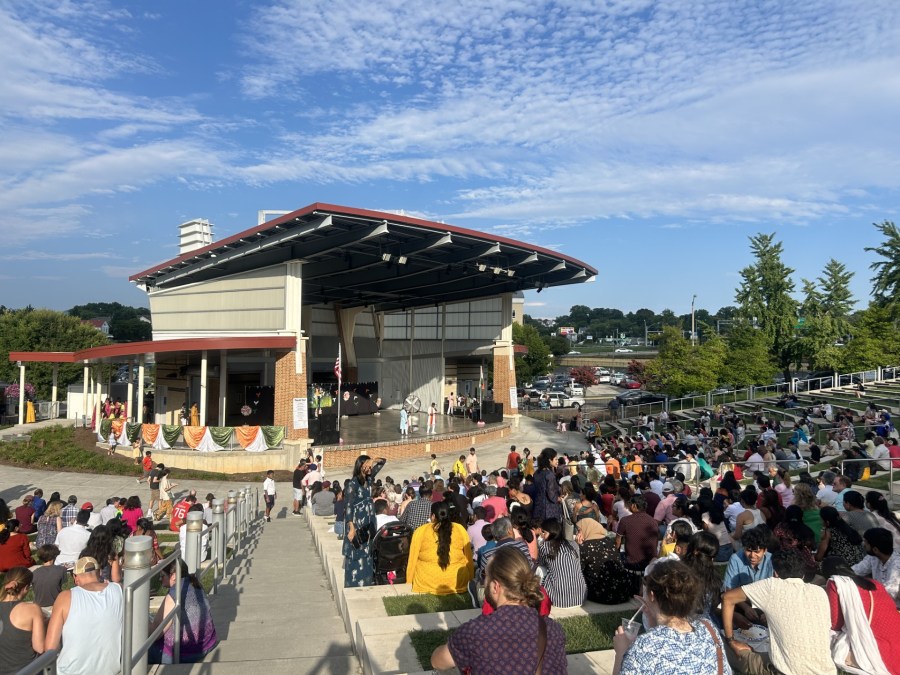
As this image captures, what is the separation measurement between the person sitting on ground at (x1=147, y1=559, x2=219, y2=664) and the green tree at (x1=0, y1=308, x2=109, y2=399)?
4866 centimetres

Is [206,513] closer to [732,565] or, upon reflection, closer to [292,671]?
[292,671]

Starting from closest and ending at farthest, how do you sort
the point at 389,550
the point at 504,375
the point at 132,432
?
the point at 389,550 → the point at 132,432 → the point at 504,375

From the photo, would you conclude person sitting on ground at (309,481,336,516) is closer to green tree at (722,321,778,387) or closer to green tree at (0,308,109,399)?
green tree at (722,321,778,387)

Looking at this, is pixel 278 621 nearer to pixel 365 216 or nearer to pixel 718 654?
pixel 718 654

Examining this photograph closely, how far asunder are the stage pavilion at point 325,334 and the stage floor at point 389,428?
0.13m

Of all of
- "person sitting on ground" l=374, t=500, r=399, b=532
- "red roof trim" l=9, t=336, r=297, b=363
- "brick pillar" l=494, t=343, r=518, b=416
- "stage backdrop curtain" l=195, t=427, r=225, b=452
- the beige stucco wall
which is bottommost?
"stage backdrop curtain" l=195, t=427, r=225, b=452

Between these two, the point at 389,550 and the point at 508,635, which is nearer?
the point at 508,635

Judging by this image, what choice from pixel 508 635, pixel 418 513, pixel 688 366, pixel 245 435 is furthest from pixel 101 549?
pixel 688 366

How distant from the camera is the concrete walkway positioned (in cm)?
568

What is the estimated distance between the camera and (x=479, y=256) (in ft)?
89.9

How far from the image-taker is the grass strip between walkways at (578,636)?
528cm

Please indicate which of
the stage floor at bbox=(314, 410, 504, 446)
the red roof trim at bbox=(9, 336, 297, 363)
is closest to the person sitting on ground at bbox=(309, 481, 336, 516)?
the red roof trim at bbox=(9, 336, 297, 363)

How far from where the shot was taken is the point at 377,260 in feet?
91.1

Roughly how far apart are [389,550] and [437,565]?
3.82ft
